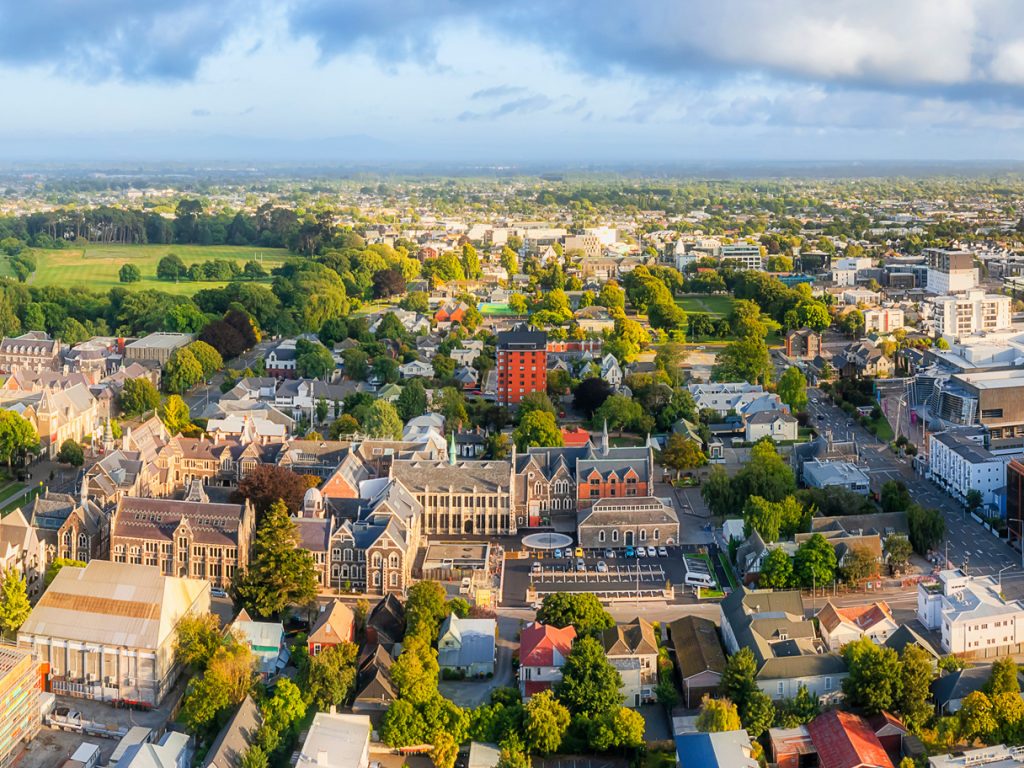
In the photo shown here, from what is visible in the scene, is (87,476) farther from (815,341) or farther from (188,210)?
(188,210)

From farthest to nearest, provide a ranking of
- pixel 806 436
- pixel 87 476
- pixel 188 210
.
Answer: pixel 188 210 → pixel 806 436 → pixel 87 476

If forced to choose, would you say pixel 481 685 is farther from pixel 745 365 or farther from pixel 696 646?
pixel 745 365

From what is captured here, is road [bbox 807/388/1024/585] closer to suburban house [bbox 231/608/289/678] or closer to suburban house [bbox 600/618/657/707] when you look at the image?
suburban house [bbox 600/618/657/707]

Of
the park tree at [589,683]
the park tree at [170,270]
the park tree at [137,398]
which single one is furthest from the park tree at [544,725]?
the park tree at [170,270]


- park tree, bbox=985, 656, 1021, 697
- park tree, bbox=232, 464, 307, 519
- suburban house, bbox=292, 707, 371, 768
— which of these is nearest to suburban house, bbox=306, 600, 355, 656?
suburban house, bbox=292, 707, 371, 768

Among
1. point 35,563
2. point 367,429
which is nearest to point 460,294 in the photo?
point 367,429

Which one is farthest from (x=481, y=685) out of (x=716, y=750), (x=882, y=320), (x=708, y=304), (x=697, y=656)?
(x=708, y=304)

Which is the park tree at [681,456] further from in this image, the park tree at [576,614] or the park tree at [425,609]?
the park tree at [425,609]
